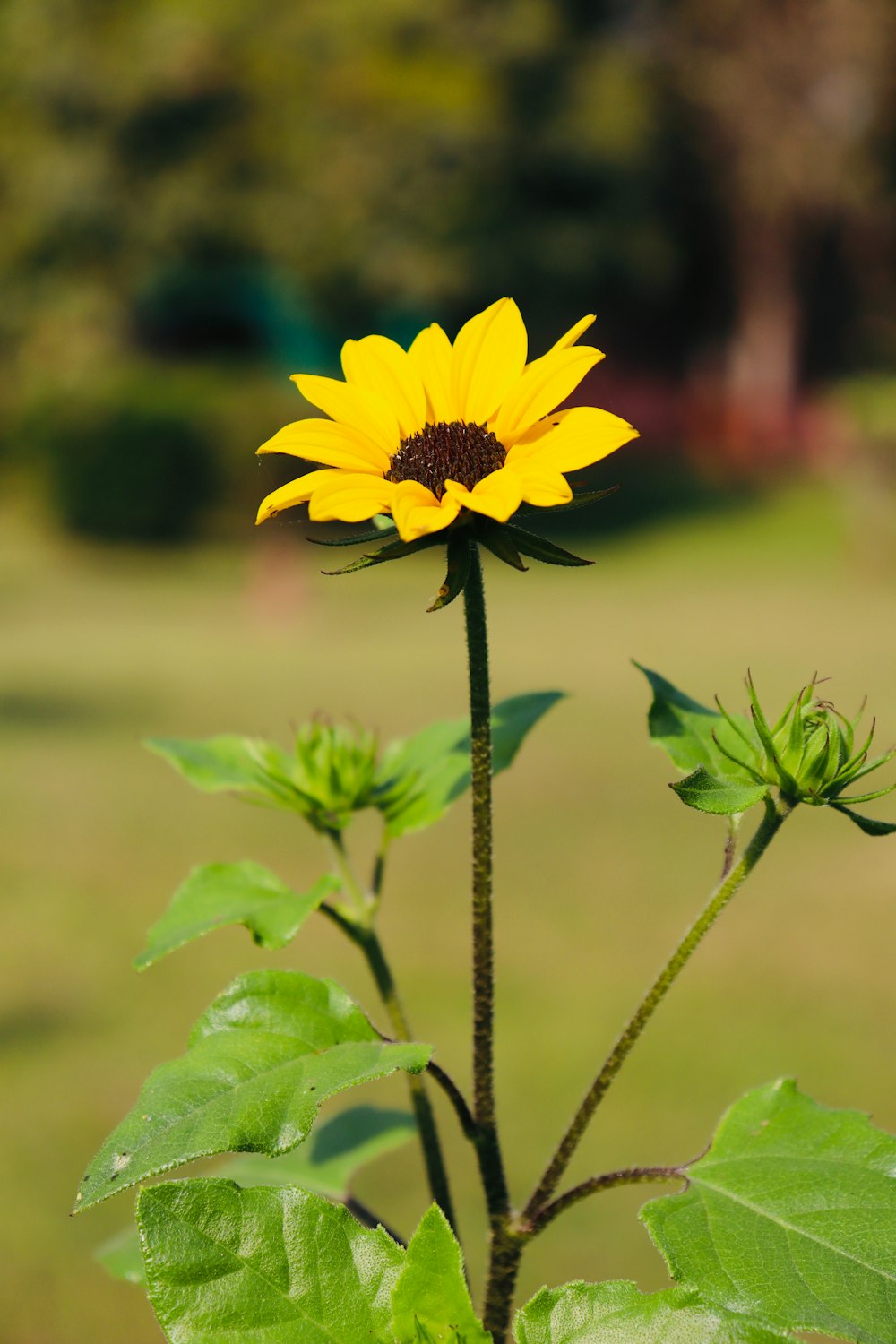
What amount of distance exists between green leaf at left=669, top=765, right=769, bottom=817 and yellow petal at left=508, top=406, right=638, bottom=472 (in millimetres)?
155

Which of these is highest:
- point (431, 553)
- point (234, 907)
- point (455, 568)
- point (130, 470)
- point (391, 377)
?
point (130, 470)

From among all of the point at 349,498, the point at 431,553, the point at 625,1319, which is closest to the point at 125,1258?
the point at 625,1319

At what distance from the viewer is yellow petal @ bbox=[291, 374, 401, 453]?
30.0 inches

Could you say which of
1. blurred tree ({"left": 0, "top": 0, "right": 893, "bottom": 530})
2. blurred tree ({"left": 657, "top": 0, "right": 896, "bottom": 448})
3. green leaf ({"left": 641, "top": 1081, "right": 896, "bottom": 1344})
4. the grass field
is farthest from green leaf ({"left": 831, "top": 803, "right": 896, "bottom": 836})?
blurred tree ({"left": 657, "top": 0, "right": 896, "bottom": 448})

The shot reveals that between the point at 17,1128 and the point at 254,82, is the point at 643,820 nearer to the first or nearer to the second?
the point at 17,1128

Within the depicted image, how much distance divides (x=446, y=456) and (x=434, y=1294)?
39 centimetres

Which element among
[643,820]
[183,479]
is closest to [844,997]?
[643,820]

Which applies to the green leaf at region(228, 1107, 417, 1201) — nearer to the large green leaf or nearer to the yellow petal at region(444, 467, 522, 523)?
the large green leaf

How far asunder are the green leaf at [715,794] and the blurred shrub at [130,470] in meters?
10.0

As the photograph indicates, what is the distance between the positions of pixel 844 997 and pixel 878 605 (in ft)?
19.0

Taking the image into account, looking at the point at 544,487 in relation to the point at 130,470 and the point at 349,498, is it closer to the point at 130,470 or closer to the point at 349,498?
the point at 349,498

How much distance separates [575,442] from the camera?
0.71 m

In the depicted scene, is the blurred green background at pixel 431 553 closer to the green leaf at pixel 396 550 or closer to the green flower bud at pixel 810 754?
the green leaf at pixel 396 550

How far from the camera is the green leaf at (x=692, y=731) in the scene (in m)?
0.79
